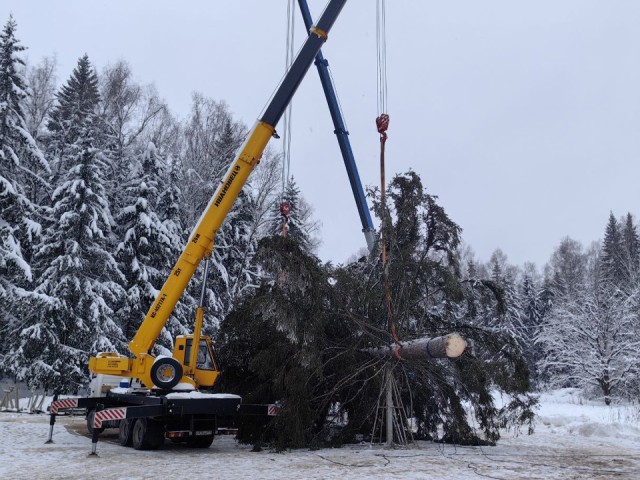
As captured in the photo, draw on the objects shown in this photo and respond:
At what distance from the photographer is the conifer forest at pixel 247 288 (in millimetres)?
11680

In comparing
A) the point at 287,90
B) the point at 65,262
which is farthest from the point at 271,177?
the point at 287,90

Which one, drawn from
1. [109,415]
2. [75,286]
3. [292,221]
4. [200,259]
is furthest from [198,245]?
[292,221]

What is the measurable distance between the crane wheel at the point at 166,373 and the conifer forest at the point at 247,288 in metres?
1.49

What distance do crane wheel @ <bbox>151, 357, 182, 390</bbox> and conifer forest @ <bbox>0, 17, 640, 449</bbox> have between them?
1492mm

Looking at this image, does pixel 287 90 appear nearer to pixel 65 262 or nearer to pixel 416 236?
pixel 416 236

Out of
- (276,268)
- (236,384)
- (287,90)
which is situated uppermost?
(287,90)

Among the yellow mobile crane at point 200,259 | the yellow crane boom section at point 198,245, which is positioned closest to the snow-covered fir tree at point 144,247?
the yellow mobile crane at point 200,259

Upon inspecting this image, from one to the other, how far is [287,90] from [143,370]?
650 cm

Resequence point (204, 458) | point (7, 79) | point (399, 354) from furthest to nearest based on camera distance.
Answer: point (7, 79)
point (399, 354)
point (204, 458)

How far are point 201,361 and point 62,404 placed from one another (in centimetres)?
284

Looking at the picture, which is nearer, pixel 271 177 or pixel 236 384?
pixel 236 384

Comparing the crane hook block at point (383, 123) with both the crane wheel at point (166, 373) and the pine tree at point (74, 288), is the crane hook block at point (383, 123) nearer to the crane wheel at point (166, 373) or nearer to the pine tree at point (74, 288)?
the crane wheel at point (166, 373)

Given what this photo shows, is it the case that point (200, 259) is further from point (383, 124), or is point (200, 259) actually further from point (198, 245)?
point (383, 124)

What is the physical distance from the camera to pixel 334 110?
68.6ft
